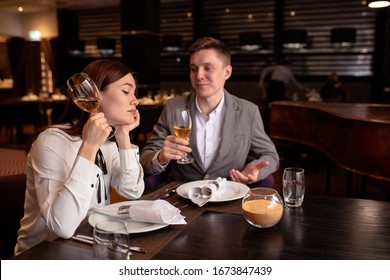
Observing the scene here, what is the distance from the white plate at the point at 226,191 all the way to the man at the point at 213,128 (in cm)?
51

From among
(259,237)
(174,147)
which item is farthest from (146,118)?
(259,237)

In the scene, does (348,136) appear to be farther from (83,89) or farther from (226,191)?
(83,89)

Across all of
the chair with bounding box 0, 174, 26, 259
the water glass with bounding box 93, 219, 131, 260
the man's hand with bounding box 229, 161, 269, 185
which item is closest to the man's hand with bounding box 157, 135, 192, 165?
the man's hand with bounding box 229, 161, 269, 185

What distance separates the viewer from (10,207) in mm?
1692

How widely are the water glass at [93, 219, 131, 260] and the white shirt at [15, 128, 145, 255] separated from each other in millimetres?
363

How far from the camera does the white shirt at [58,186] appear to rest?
1250mm

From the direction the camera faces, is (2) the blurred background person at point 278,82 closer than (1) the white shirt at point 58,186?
No

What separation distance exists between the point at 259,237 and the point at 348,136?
2.40 m

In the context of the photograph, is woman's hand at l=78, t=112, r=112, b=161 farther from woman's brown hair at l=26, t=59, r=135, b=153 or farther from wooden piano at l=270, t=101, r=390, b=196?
wooden piano at l=270, t=101, r=390, b=196

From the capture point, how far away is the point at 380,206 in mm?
1536

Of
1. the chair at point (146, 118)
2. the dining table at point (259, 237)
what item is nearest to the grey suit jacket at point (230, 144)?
the dining table at point (259, 237)

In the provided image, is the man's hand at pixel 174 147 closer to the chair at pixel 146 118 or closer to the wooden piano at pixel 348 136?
the wooden piano at pixel 348 136

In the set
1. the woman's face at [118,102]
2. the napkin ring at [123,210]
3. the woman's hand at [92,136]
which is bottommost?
the napkin ring at [123,210]
